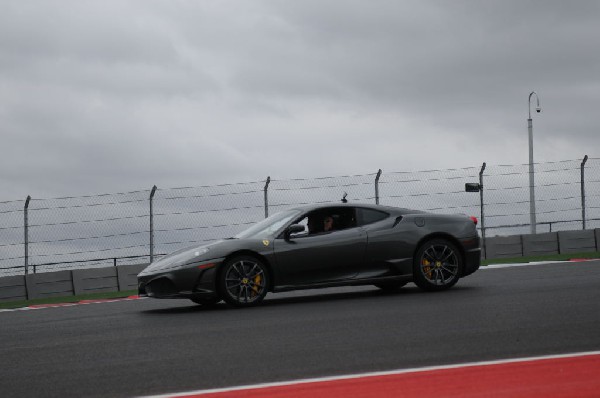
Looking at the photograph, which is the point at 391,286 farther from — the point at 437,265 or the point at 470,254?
the point at 470,254

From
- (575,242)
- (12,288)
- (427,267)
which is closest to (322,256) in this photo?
(427,267)

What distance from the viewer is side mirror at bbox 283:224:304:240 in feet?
36.8

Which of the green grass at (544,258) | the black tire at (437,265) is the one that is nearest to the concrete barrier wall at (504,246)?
the green grass at (544,258)

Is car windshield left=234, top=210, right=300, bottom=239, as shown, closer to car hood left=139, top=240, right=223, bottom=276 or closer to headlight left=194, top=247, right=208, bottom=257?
car hood left=139, top=240, right=223, bottom=276

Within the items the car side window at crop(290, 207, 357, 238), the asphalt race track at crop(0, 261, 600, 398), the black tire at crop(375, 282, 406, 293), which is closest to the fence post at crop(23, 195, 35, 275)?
the asphalt race track at crop(0, 261, 600, 398)

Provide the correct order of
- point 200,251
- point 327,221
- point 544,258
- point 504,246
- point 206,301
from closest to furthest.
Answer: point 200,251 → point 327,221 → point 206,301 → point 544,258 → point 504,246

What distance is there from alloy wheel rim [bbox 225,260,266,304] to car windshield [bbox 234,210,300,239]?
53 centimetres

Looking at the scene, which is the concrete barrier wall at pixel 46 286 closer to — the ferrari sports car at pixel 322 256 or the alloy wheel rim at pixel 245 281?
the ferrari sports car at pixel 322 256

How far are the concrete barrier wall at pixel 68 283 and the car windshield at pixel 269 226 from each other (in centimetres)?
770

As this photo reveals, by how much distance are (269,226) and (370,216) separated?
4.37 feet

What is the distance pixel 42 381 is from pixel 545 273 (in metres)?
9.43

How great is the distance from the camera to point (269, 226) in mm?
11688

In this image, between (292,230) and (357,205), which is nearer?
(292,230)

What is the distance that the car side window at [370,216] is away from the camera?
11.9 metres
